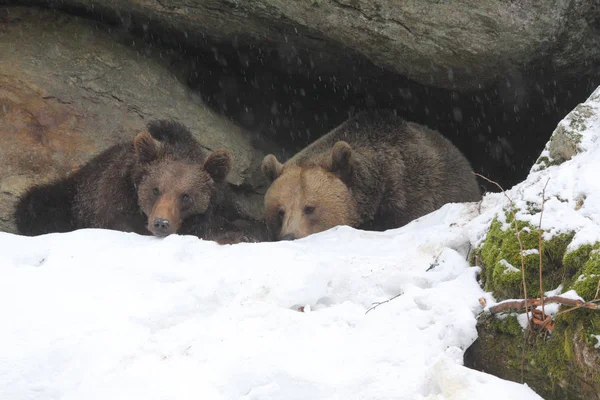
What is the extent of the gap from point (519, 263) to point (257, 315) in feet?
4.96

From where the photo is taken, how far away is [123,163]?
23.7ft

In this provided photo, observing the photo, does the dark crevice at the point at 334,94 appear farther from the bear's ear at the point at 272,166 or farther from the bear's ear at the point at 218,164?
the bear's ear at the point at 218,164

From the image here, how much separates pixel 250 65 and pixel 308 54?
123 cm

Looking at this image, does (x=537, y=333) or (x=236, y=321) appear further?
(x=236, y=321)

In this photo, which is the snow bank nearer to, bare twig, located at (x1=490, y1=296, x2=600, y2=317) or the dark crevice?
bare twig, located at (x1=490, y1=296, x2=600, y2=317)

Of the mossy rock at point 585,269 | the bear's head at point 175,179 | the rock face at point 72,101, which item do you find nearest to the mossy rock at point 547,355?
the mossy rock at point 585,269

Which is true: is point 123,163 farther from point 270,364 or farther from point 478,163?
point 478,163

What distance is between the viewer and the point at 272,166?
786 centimetres

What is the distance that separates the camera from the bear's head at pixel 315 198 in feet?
23.6

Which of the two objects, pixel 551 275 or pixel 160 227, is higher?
pixel 551 275

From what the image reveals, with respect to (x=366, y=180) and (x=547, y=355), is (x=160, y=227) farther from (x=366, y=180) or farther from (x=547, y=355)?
(x=547, y=355)

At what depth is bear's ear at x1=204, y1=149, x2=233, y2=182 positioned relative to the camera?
7039 mm

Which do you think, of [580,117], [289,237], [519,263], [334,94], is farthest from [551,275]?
[334,94]

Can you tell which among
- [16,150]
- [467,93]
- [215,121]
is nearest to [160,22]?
[215,121]
